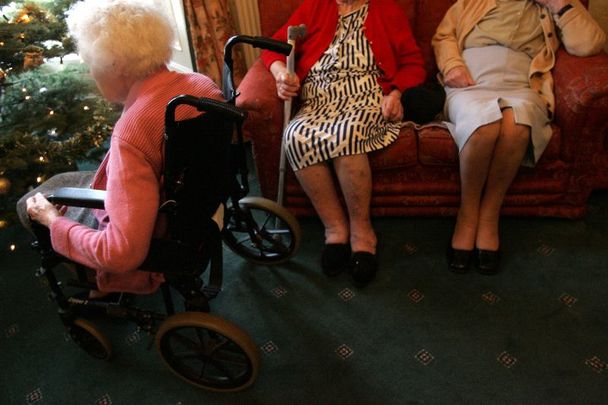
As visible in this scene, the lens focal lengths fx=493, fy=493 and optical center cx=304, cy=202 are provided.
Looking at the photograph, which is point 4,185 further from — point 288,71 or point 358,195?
point 358,195

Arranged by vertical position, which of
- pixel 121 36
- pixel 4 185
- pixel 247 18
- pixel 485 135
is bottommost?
pixel 4 185

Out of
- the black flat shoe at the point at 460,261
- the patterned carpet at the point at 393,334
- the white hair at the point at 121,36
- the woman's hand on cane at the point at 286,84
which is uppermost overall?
the white hair at the point at 121,36

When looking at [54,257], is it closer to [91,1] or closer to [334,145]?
[91,1]

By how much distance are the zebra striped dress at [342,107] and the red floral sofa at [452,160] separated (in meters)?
0.11

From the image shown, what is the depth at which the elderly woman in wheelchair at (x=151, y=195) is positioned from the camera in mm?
1135

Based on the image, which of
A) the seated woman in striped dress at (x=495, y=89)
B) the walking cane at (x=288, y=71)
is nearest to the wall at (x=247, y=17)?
the walking cane at (x=288, y=71)

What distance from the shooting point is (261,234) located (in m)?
1.87

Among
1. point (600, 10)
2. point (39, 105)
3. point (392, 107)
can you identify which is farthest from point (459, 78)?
point (39, 105)

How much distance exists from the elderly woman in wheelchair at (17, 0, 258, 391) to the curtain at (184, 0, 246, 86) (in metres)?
1.34

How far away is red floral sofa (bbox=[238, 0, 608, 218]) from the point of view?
176cm

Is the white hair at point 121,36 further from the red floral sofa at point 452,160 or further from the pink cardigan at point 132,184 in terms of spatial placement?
the red floral sofa at point 452,160

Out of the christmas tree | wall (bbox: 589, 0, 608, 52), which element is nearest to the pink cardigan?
the christmas tree

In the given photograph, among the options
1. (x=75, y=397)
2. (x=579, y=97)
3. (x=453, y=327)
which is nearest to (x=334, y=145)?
(x=453, y=327)

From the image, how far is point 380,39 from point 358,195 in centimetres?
63
